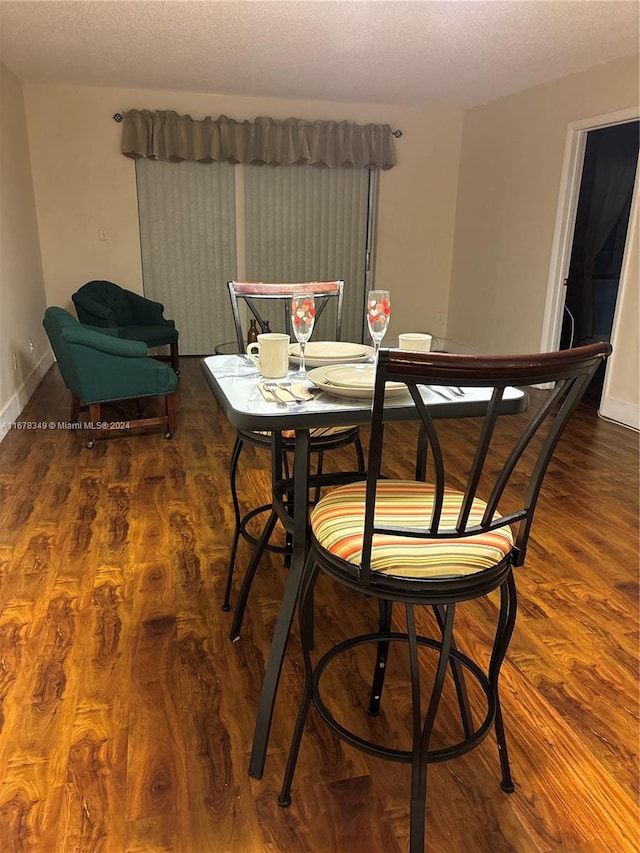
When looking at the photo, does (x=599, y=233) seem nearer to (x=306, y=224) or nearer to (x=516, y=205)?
(x=516, y=205)

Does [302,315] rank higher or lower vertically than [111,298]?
higher

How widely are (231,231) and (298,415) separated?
16.7 feet

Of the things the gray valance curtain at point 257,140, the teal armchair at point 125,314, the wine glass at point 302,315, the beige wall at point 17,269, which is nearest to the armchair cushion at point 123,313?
the teal armchair at point 125,314

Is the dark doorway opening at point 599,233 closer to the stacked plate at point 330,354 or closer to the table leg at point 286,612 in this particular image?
the stacked plate at point 330,354

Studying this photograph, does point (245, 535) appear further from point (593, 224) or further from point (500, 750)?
point (593, 224)

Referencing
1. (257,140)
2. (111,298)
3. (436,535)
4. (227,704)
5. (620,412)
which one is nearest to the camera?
(436,535)

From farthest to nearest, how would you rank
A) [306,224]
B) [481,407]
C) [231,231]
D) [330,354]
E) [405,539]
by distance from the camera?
[306,224] < [231,231] < [330,354] < [481,407] < [405,539]

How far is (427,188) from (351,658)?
18.3ft

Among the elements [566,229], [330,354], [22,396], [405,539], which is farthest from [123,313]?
[405,539]

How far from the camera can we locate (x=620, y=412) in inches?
A: 164

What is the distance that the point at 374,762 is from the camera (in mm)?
1493

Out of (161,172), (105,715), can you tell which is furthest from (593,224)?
(105,715)

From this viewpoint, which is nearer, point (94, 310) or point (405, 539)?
point (405, 539)

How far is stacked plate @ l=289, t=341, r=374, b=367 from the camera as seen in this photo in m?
1.75
